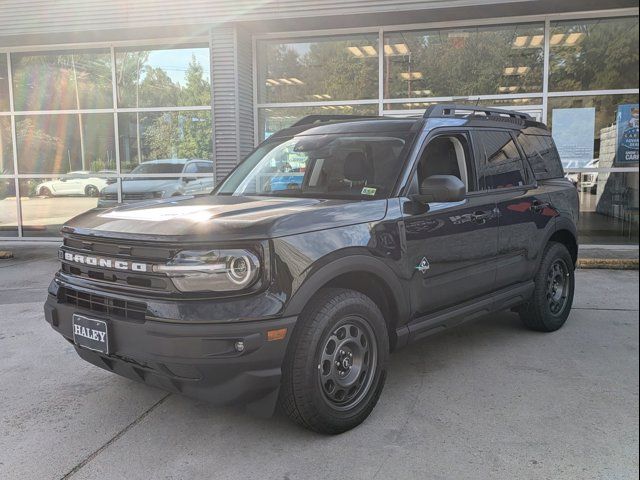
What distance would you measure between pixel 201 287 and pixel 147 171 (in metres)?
9.00

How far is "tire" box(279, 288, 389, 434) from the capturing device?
A: 2932 mm

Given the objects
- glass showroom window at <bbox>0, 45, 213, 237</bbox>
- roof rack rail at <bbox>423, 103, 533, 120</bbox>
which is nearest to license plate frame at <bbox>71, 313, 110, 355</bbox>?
roof rack rail at <bbox>423, 103, 533, 120</bbox>

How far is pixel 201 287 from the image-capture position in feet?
9.09

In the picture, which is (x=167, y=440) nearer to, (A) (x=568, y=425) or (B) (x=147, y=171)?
(A) (x=568, y=425)

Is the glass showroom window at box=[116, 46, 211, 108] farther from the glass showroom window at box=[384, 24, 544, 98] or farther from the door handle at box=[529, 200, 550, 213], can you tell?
the door handle at box=[529, 200, 550, 213]

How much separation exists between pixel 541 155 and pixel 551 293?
130 centimetres

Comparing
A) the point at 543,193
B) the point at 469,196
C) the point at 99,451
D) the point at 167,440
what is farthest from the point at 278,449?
the point at 543,193

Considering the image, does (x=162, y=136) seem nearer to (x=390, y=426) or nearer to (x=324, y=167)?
(x=324, y=167)

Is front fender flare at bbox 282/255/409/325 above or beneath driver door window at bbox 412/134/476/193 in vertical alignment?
beneath

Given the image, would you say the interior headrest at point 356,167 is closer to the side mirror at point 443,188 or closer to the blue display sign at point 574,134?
the side mirror at point 443,188

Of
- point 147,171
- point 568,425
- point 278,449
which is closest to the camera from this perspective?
point 278,449

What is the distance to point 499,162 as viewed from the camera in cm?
452

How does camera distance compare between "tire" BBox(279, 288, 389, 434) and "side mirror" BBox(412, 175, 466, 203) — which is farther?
"side mirror" BBox(412, 175, 466, 203)

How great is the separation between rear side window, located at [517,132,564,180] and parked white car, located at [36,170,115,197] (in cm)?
902
